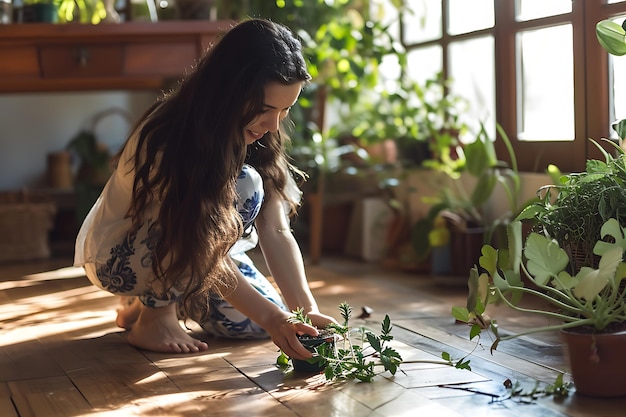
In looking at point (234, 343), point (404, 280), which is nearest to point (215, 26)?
point (404, 280)

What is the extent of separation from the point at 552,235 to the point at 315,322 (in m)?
0.50

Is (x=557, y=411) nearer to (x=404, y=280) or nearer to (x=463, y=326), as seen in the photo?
(x=463, y=326)

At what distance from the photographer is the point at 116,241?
204 cm

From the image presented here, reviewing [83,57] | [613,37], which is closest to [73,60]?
[83,57]

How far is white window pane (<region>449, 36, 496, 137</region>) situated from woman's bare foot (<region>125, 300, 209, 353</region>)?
1.34 m

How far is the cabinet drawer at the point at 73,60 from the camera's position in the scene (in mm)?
2918

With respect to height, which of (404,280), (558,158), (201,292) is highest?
(558,158)

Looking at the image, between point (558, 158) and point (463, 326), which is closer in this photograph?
point (463, 326)

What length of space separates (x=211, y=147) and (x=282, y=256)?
0.34 metres

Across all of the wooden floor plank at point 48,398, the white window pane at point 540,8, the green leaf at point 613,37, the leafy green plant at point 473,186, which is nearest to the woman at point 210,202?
the wooden floor plank at point 48,398

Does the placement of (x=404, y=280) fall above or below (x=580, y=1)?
below

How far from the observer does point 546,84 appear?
2803 mm

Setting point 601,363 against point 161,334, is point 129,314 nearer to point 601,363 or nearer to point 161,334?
point 161,334

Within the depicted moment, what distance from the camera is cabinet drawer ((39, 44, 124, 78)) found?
9.57 ft
